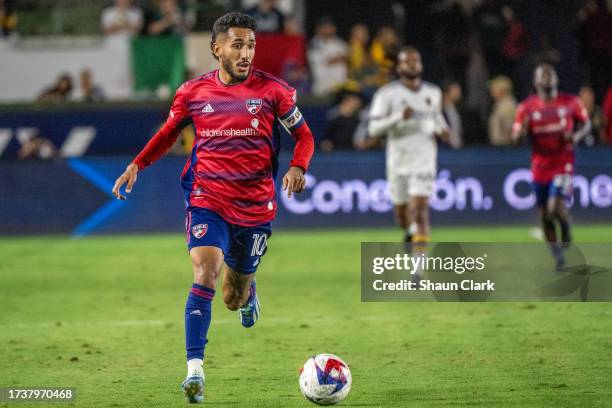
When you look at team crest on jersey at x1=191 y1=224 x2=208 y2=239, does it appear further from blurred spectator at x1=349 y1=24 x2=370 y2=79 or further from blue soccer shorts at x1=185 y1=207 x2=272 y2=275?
blurred spectator at x1=349 y1=24 x2=370 y2=79

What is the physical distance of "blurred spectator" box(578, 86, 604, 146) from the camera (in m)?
19.0

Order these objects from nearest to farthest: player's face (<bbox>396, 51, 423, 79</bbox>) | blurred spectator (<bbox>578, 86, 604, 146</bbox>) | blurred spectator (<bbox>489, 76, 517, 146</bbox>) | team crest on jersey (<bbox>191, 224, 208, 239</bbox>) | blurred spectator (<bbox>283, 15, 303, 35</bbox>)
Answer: team crest on jersey (<bbox>191, 224, 208, 239</bbox>)
player's face (<bbox>396, 51, 423, 79</bbox>)
blurred spectator (<bbox>578, 86, 604, 146</bbox>)
blurred spectator (<bbox>489, 76, 517, 146</bbox>)
blurred spectator (<bbox>283, 15, 303, 35</bbox>)

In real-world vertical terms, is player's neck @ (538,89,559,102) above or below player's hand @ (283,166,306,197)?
above

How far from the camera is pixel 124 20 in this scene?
21.4 m

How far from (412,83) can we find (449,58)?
29.6ft

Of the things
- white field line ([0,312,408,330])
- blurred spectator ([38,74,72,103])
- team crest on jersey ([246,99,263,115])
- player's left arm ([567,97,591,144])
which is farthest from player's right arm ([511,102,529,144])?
blurred spectator ([38,74,72,103])

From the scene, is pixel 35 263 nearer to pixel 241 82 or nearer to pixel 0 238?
pixel 0 238

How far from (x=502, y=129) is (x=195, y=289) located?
12725 millimetres

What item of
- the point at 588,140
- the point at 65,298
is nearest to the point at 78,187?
the point at 65,298

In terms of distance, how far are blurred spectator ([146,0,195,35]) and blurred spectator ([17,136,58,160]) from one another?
10.1 ft

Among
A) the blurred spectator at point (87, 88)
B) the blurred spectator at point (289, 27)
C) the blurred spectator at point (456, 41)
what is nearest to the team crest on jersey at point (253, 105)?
the blurred spectator at point (87, 88)

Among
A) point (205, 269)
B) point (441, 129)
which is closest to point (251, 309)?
point (205, 269)

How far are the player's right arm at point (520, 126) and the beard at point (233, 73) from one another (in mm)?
6201

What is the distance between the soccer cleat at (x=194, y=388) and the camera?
6.95 metres
